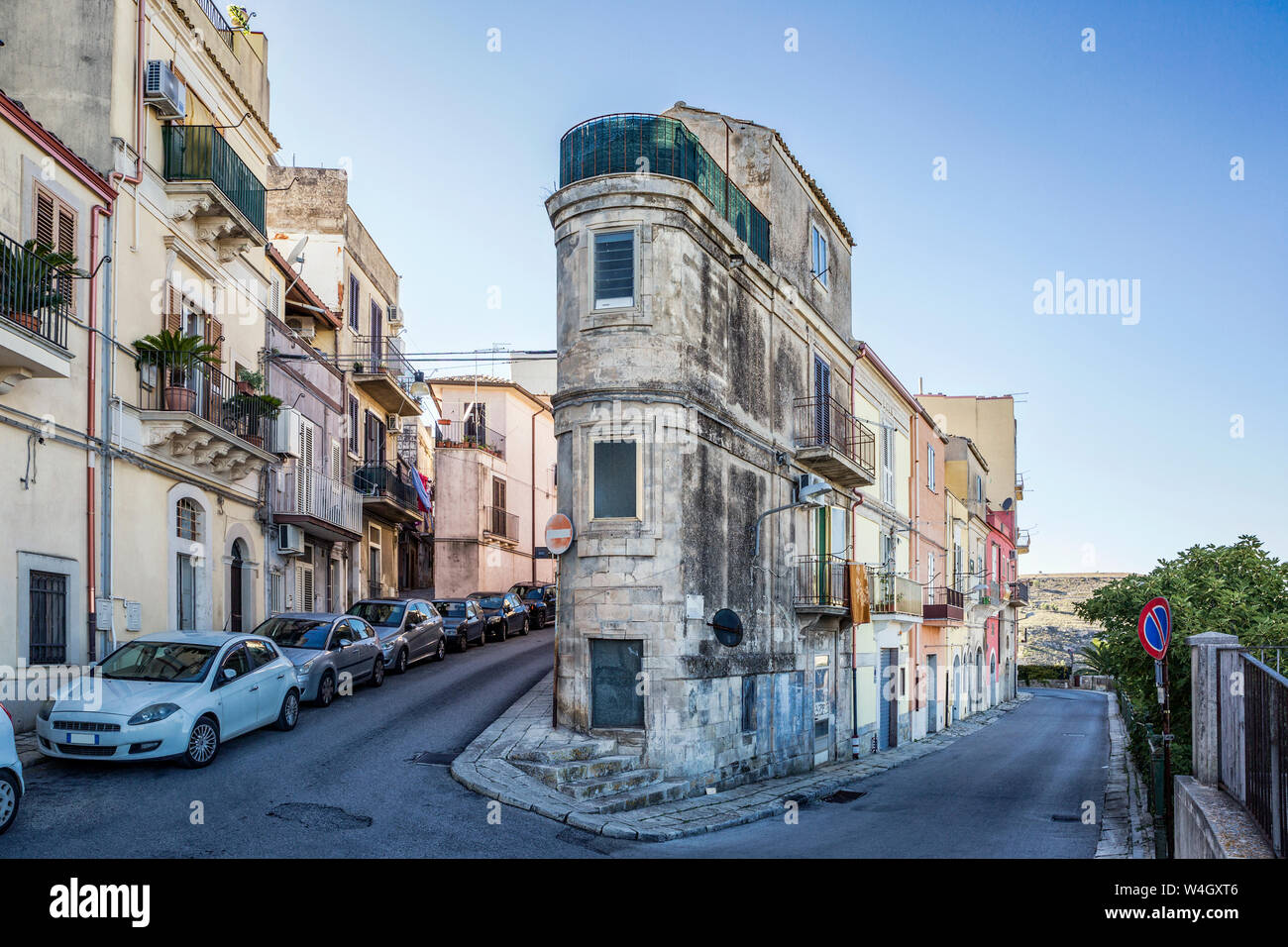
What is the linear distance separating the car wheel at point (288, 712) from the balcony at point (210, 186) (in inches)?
338

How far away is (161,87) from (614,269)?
311 inches

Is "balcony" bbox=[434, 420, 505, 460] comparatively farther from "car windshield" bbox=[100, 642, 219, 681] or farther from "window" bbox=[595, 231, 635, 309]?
"car windshield" bbox=[100, 642, 219, 681]

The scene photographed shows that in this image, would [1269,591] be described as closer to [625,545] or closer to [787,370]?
[787,370]

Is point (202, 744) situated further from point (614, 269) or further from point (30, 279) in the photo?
point (614, 269)

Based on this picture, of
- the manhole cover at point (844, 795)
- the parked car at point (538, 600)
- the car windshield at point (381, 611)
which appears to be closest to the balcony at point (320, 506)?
the car windshield at point (381, 611)

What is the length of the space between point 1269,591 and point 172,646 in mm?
18958

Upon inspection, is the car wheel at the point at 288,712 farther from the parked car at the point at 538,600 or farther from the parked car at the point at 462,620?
the parked car at the point at 538,600

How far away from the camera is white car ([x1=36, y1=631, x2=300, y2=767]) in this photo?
12695mm

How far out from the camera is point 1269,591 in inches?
851

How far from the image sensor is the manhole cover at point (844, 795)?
1888 centimetres

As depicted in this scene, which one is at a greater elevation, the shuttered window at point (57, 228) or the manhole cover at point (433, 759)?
the shuttered window at point (57, 228)

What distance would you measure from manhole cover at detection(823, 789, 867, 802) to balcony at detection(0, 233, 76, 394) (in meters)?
13.1
